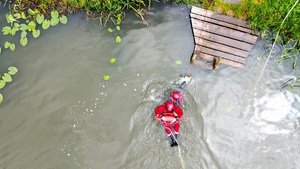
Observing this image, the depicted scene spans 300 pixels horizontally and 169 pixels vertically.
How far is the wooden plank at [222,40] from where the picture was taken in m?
5.19

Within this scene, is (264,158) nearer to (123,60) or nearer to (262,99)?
(262,99)

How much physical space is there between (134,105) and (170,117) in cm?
72

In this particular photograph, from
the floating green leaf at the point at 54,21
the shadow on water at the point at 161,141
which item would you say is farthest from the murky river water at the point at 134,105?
the floating green leaf at the point at 54,21

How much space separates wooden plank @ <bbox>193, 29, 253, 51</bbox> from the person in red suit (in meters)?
1.31

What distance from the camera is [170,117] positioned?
4801 millimetres

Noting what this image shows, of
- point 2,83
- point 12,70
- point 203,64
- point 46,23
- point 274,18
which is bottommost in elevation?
point 2,83

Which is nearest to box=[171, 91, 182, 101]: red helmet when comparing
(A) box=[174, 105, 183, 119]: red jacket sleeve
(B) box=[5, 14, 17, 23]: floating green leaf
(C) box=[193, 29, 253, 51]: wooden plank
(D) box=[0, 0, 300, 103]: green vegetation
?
(A) box=[174, 105, 183, 119]: red jacket sleeve

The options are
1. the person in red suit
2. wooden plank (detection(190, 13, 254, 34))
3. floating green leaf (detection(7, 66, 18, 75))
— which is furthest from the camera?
wooden plank (detection(190, 13, 254, 34))

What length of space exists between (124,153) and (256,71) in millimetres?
2894

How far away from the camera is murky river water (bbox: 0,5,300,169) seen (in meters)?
4.91

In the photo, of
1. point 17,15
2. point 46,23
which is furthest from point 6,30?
point 46,23

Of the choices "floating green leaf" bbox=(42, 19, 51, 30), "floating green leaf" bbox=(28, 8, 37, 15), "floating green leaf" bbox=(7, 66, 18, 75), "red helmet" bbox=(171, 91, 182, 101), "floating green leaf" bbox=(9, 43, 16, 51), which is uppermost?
"floating green leaf" bbox=(28, 8, 37, 15)

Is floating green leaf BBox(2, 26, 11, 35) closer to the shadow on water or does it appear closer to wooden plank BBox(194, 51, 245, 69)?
the shadow on water

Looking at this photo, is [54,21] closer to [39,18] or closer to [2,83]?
[39,18]
